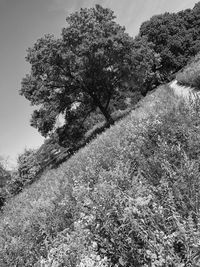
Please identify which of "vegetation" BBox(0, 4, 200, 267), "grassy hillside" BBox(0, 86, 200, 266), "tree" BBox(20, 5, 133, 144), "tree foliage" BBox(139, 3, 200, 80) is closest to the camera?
"grassy hillside" BBox(0, 86, 200, 266)

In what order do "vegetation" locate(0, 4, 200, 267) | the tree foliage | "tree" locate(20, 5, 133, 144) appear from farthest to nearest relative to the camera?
the tree foliage → "tree" locate(20, 5, 133, 144) → "vegetation" locate(0, 4, 200, 267)

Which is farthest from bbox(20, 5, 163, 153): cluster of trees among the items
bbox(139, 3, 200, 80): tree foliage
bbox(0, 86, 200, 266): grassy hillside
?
bbox(139, 3, 200, 80): tree foliage

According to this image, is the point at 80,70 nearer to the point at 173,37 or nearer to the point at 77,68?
the point at 77,68

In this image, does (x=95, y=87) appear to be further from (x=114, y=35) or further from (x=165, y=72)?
(x=165, y=72)

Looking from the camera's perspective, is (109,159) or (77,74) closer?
(109,159)

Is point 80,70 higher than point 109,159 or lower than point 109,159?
higher

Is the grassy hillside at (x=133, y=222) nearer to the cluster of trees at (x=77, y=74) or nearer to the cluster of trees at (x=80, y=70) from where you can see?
the cluster of trees at (x=77, y=74)

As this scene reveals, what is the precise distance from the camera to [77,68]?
79.1 ft

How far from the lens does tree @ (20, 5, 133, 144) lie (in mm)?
22375

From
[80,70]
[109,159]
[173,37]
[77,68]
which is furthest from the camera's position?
[173,37]

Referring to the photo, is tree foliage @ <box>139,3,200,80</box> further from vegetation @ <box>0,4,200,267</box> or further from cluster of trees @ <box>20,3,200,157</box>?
cluster of trees @ <box>20,3,200,157</box>

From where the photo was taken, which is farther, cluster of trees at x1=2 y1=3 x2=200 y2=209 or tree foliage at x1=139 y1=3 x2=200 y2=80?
tree foliage at x1=139 y1=3 x2=200 y2=80

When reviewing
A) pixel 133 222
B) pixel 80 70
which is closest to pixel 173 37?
pixel 80 70

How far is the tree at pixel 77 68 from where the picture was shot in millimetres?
22375
